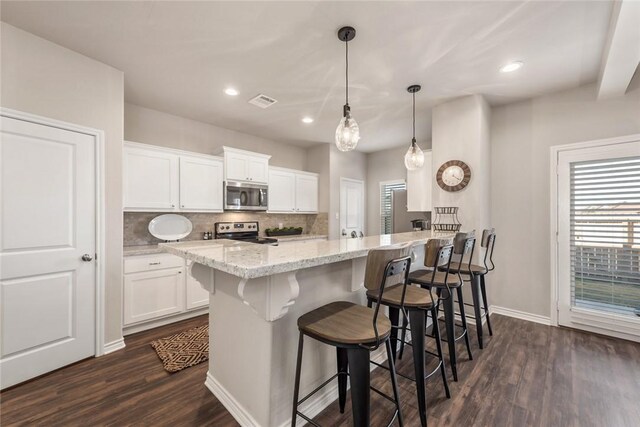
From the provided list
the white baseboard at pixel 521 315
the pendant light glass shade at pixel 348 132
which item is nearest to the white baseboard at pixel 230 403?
the pendant light glass shade at pixel 348 132

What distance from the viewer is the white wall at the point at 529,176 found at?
302 centimetres

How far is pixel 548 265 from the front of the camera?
10.6ft

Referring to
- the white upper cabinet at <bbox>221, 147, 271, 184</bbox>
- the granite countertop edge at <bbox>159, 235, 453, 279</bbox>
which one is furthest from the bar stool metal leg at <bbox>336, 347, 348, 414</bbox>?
the white upper cabinet at <bbox>221, 147, 271, 184</bbox>

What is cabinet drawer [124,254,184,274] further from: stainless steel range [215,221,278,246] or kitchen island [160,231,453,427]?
kitchen island [160,231,453,427]

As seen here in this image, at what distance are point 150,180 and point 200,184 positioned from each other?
63 centimetres

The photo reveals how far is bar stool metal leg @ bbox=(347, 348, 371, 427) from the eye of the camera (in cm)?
127

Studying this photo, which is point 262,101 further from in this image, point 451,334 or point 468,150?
point 451,334

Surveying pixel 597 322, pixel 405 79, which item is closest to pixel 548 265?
pixel 597 322

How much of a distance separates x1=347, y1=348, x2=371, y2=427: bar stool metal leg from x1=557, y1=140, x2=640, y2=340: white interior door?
3.18 meters

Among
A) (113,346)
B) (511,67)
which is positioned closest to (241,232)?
(113,346)

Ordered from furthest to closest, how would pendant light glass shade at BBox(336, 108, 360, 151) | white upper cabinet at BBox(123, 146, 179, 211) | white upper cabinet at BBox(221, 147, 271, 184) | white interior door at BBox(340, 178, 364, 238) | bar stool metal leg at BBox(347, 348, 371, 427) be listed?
white interior door at BBox(340, 178, 364, 238), white upper cabinet at BBox(221, 147, 271, 184), white upper cabinet at BBox(123, 146, 179, 211), pendant light glass shade at BBox(336, 108, 360, 151), bar stool metal leg at BBox(347, 348, 371, 427)

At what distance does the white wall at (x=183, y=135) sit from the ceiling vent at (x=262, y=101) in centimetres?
124

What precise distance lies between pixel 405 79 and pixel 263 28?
5.19 feet

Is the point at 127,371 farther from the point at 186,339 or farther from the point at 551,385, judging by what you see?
the point at 551,385
